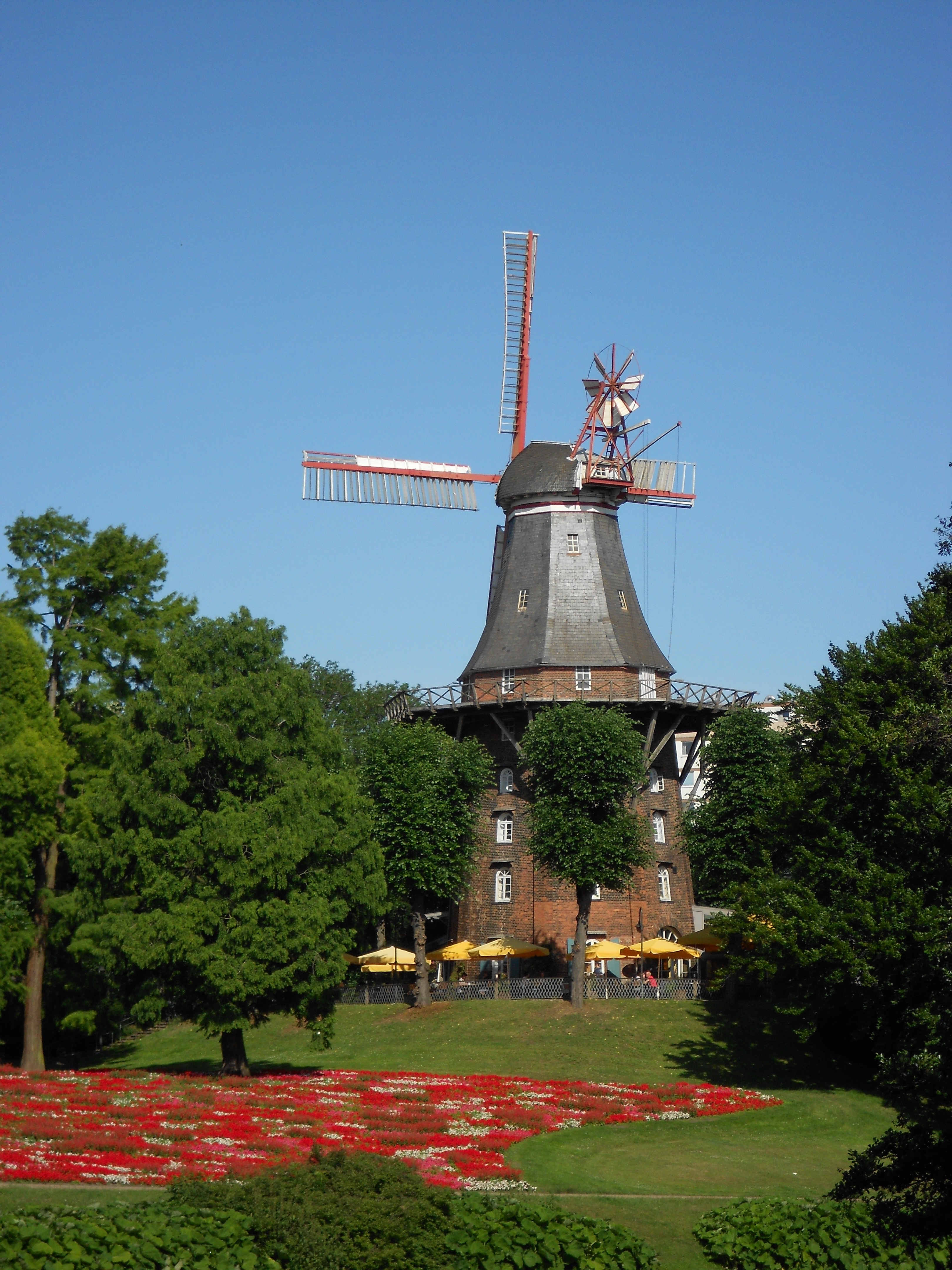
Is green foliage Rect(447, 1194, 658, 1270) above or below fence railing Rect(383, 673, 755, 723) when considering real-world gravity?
below

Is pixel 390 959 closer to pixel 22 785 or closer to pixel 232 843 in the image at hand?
pixel 22 785

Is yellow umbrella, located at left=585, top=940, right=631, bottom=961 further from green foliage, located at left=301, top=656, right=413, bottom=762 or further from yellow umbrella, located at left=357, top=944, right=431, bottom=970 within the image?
green foliage, located at left=301, top=656, right=413, bottom=762

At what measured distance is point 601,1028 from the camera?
44000 mm

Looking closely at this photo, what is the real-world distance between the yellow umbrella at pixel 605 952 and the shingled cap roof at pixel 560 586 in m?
11.5

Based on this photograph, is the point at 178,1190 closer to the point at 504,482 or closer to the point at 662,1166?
the point at 662,1166

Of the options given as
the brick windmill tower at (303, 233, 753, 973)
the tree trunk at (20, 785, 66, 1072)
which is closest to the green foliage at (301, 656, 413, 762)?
the brick windmill tower at (303, 233, 753, 973)

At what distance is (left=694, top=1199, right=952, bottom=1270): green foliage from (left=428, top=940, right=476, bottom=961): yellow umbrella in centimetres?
3098

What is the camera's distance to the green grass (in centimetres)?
2383

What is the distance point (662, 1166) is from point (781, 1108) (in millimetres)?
9093

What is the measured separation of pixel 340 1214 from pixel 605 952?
106 feet

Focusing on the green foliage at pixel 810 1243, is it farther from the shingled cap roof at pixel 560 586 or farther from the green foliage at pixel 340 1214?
the shingled cap roof at pixel 560 586

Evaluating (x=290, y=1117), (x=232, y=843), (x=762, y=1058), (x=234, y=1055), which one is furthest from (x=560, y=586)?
(x=290, y=1117)

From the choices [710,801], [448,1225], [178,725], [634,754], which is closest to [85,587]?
[178,725]

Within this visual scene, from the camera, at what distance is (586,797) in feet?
158
